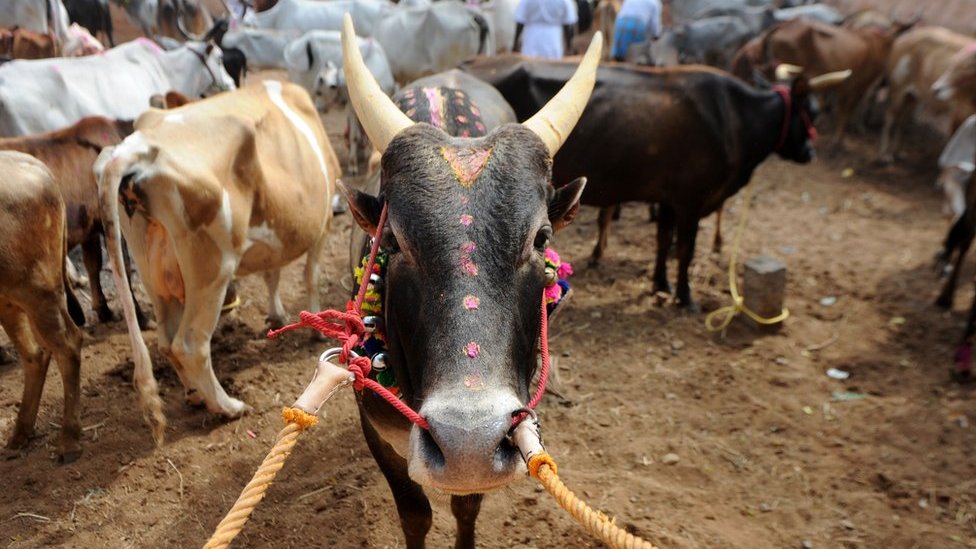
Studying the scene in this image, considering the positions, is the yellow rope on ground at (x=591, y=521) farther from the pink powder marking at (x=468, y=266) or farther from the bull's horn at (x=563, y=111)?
the bull's horn at (x=563, y=111)

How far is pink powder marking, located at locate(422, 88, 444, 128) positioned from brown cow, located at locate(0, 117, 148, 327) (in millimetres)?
2689

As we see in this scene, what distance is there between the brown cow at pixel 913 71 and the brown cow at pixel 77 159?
10.9 metres

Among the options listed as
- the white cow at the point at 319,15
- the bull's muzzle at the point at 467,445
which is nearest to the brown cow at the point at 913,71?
the white cow at the point at 319,15

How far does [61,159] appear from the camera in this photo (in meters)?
4.77

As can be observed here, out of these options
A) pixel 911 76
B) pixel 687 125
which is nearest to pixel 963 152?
pixel 687 125

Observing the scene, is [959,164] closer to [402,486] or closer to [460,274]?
[402,486]

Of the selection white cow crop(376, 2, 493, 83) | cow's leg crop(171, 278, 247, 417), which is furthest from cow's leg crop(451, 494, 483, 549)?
white cow crop(376, 2, 493, 83)

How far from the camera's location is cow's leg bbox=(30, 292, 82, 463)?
3.88 meters

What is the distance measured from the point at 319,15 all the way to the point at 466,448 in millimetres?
12851

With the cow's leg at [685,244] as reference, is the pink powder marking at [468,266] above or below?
above

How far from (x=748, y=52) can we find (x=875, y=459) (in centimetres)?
957

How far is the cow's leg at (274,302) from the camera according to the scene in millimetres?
5480

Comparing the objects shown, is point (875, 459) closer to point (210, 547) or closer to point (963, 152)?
point (963, 152)

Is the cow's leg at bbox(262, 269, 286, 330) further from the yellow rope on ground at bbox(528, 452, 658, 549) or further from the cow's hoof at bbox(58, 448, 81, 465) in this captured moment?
the yellow rope on ground at bbox(528, 452, 658, 549)
